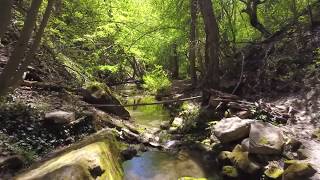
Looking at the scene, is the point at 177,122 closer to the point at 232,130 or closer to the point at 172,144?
the point at 172,144

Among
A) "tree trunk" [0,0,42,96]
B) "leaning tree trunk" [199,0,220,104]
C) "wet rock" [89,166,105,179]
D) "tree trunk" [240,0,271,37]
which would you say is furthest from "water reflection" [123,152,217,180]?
"tree trunk" [240,0,271,37]

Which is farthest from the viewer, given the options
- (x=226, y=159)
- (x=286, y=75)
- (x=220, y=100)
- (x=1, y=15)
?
(x=286, y=75)

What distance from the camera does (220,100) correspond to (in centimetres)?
1278

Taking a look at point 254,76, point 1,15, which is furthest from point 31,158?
point 254,76

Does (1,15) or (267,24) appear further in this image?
(267,24)

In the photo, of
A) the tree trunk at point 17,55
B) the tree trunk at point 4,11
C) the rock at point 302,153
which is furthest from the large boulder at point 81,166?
the rock at point 302,153

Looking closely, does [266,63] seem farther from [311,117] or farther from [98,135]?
[98,135]

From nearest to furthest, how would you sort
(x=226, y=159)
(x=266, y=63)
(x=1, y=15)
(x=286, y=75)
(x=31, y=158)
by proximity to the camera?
1. (x=1, y=15)
2. (x=31, y=158)
3. (x=226, y=159)
4. (x=286, y=75)
5. (x=266, y=63)

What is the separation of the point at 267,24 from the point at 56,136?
1536 centimetres

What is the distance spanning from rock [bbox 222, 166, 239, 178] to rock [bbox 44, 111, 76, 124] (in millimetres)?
4174

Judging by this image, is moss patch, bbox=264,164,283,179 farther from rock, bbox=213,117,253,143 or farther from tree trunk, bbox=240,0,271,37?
tree trunk, bbox=240,0,271,37

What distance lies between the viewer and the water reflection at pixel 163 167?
9052mm

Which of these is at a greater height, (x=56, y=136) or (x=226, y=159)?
(x=56, y=136)

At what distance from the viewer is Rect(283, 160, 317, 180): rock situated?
7086 mm
